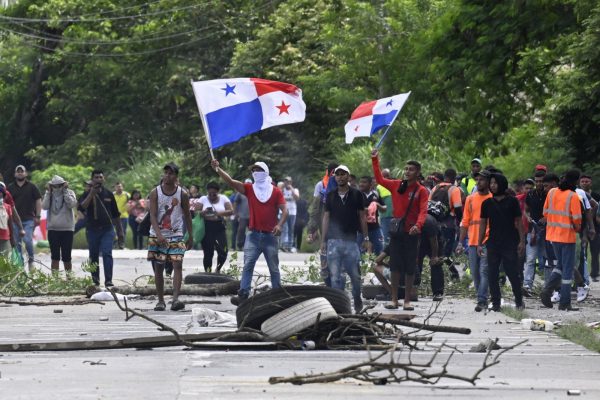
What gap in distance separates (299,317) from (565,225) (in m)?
6.43

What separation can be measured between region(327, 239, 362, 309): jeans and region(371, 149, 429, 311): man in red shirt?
42.8 inches

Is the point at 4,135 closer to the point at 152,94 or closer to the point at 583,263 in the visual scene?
the point at 152,94

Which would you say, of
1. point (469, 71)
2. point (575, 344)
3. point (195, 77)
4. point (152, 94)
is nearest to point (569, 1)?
point (469, 71)

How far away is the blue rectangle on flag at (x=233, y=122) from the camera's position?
18.3 metres

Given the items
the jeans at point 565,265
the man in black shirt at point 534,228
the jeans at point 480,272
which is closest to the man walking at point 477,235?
the jeans at point 480,272

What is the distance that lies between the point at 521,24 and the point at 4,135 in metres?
43.2

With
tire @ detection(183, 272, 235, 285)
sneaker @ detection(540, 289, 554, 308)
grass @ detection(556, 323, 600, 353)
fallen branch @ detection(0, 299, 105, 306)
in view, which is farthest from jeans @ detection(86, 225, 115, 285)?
grass @ detection(556, 323, 600, 353)

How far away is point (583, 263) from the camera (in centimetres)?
2178

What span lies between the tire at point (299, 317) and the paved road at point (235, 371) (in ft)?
1.09

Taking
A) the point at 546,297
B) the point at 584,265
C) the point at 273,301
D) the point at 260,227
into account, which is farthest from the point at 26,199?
the point at 273,301

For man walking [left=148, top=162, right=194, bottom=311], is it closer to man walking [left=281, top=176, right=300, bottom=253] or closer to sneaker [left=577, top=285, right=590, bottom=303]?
sneaker [left=577, top=285, right=590, bottom=303]

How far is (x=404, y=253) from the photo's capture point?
61.0 feet

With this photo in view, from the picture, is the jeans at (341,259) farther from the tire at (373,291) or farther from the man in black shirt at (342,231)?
the tire at (373,291)

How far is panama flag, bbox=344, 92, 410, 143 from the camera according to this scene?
2017 cm
